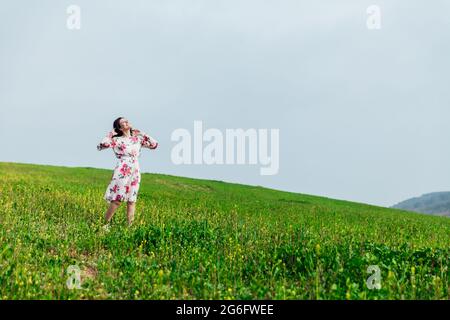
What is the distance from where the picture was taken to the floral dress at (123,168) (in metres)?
14.4

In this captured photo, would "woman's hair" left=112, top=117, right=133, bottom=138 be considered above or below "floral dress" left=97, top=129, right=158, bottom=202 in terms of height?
above

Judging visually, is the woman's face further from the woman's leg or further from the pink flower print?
the woman's leg

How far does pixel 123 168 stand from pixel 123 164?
12 cm

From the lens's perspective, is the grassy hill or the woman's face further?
the woman's face

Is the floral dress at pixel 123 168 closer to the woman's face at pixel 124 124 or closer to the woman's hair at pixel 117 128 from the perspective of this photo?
the woman's hair at pixel 117 128

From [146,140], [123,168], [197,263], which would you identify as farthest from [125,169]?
[197,263]

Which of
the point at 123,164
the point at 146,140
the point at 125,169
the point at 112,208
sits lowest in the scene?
the point at 112,208

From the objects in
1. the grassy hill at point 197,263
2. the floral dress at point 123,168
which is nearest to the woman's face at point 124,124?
the floral dress at point 123,168

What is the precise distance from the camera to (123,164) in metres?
14.4

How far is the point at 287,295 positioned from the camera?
8.41 meters

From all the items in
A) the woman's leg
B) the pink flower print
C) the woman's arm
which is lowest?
the woman's leg

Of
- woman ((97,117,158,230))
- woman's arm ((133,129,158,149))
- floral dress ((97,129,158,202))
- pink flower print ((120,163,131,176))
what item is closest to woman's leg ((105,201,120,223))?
woman ((97,117,158,230))

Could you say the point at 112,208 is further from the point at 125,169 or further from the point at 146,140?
the point at 146,140

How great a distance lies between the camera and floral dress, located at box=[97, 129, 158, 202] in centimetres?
1435
